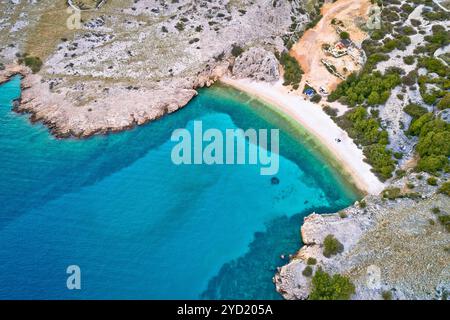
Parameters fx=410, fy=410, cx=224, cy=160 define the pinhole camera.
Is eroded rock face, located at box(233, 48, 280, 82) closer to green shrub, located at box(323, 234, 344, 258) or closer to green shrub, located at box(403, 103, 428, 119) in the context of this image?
green shrub, located at box(403, 103, 428, 119)

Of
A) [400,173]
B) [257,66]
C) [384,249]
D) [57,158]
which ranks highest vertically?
[257,66]

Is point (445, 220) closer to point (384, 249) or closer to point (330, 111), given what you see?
point (384, 249)

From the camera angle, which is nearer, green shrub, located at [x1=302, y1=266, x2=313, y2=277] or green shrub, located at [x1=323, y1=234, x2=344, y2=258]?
green shrub, located at [x1=302, y1=266, x2=313, y2=277]

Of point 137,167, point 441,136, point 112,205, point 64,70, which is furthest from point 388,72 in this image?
point 64,70

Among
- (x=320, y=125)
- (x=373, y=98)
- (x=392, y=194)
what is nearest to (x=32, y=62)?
(x=320, y=125)

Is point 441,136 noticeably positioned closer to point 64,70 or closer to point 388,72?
point 388,72

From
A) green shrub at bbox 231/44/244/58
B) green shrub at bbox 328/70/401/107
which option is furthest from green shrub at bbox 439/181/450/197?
green shrub at bbox 231/44/244/58
